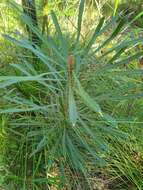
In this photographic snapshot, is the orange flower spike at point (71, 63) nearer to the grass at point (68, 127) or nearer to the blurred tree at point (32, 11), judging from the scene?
the grass at point (68, 127)

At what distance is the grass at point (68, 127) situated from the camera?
953mm

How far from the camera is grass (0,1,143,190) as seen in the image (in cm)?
95

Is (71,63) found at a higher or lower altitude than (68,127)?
higher

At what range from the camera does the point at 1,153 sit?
1.07 m

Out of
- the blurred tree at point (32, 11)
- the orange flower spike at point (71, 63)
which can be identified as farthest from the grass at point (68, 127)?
the orange flower spike at point (71, 63)

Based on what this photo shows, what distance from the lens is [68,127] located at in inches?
39.4

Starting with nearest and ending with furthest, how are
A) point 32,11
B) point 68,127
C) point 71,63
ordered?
point 71,63, point 68,127, point 32,11

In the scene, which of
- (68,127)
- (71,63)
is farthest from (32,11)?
(71,63)

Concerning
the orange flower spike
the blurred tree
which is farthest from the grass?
the orange flower spike

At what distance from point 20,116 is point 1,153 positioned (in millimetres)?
109

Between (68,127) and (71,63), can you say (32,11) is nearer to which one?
(68,127)

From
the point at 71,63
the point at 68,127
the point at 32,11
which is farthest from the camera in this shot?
the point at 32,11

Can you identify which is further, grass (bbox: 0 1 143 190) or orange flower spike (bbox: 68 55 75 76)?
grass (bbox: 0 1 143 190)

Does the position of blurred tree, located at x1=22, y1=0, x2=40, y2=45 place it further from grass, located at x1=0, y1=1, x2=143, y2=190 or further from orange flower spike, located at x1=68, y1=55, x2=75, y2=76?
orange flower spike, located at x1=68, y1=55, x2=75, y2=76
